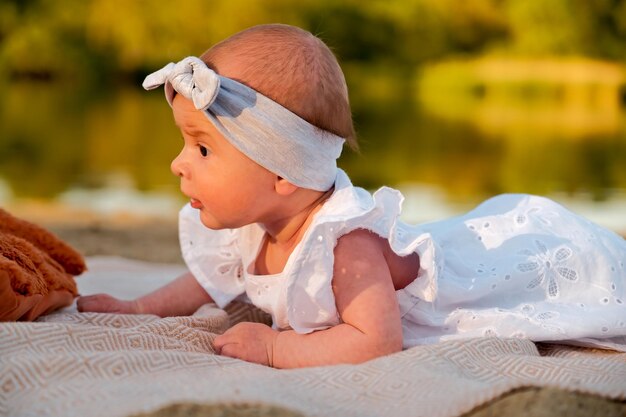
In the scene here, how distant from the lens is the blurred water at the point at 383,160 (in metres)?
6.45

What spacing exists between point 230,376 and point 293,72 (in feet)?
2.15

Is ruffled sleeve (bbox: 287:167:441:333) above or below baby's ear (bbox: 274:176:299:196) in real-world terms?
below

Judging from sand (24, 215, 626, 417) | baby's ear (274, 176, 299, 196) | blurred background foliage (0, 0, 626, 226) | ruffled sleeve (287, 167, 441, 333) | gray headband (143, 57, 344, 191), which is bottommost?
blurred background foliage (0, 0, 626, 226)

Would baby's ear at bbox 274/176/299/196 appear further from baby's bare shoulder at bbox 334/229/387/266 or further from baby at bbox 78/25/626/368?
baby's bare shoulder at bbox 334/229/387/266

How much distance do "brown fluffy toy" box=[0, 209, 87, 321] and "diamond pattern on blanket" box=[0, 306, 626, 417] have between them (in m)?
0.19

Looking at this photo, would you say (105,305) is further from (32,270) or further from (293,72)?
(293,72)

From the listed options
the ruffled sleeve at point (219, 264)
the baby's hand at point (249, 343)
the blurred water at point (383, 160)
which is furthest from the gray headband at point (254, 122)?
the blurred water at point (383, 160)

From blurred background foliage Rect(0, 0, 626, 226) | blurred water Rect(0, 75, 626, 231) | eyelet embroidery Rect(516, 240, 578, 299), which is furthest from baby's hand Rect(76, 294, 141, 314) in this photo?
Answer: blurred water Rect(0, 75, 626, 231)

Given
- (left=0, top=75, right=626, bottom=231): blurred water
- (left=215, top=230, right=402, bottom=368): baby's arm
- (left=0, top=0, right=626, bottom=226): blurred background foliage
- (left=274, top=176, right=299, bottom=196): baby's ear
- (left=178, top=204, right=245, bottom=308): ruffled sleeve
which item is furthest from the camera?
(left=0, top=0, right=626, bottom=226): blurred background foliage

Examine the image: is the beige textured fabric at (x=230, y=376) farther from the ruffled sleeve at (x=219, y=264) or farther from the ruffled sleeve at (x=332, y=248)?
the ruffled sleeve at (x=219, y=264)

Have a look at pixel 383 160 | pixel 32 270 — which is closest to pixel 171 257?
pixel 32 270

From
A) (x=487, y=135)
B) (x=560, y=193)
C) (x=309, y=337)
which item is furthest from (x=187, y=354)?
(x=487, y=135)

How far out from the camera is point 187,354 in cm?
180

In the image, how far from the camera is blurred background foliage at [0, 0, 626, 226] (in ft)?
26.5
